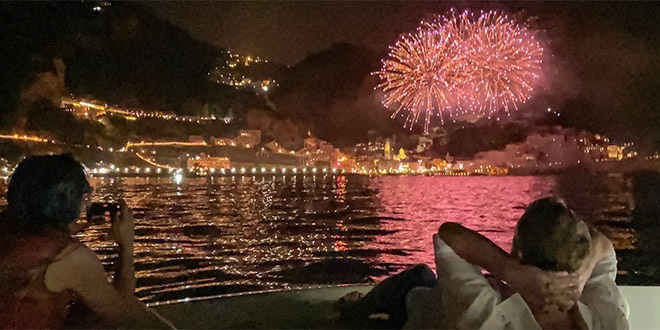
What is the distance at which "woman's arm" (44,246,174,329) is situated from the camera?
1945 millimetres

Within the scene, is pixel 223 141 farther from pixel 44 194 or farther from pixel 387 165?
pixel 44 194

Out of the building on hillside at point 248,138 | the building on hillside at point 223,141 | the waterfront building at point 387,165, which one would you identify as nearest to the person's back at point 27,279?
the waterfront building at point 387,165

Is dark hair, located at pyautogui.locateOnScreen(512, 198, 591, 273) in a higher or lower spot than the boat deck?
higher

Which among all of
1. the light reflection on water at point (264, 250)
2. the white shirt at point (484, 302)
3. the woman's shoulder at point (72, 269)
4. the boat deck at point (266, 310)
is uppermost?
the woman's shoulder at point (72, 269)

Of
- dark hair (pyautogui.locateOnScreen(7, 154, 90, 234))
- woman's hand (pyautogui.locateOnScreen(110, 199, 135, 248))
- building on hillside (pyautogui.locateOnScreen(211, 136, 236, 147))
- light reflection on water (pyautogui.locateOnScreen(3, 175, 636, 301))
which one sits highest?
building on hillside (pyautogui.locateOnScreen(211, 136, 236, 147))

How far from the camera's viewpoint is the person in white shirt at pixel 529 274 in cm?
208

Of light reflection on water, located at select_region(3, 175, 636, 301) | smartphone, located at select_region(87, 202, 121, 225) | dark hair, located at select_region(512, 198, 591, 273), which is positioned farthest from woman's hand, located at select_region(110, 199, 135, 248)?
light reflection on water, located at select_region(3, 175, 636, 301)

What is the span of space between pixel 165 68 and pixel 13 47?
51.7m

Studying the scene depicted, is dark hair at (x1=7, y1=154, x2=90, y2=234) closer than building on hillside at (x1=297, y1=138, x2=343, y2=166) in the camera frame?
Yes

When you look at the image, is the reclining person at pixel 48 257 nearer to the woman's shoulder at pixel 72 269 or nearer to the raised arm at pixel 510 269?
the woman's shoulder at pixel 72 269

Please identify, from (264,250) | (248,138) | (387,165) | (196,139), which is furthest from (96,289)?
(248,138)

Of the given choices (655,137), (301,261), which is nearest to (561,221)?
(301,261)

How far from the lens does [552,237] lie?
2.06m

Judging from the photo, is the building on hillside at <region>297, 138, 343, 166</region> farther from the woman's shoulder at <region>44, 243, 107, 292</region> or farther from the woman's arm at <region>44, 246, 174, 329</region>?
the woman's shoulder at <region>44, 243, 107, 292</region>
